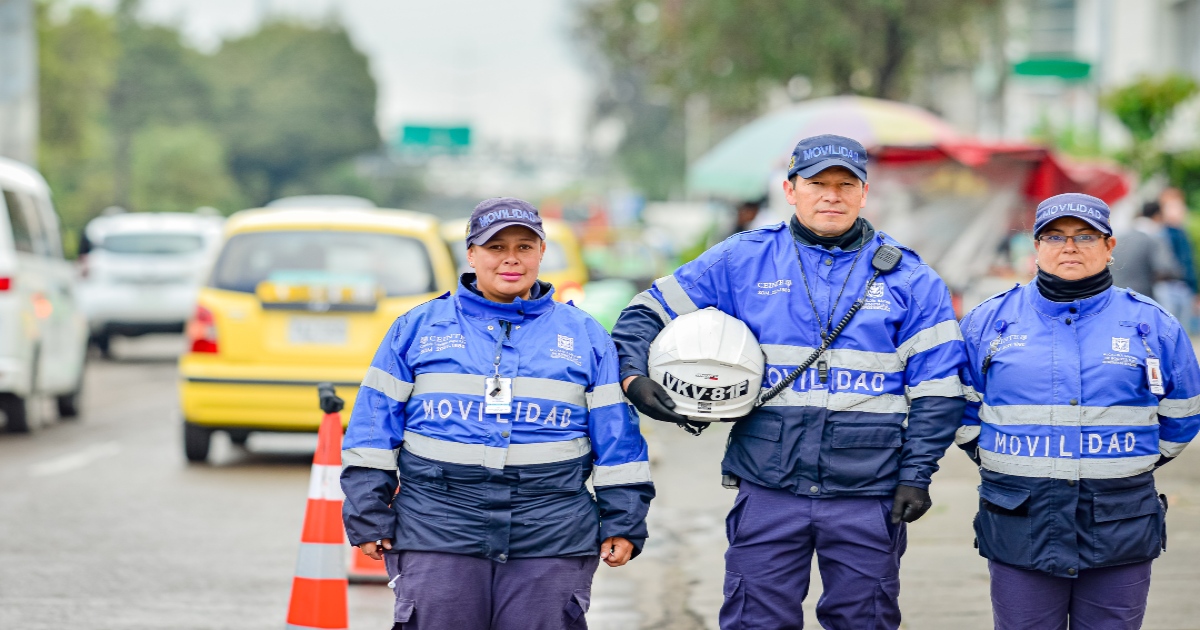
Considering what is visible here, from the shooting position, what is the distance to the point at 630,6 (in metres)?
33.6

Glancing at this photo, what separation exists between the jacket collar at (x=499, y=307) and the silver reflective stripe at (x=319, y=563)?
164 cm

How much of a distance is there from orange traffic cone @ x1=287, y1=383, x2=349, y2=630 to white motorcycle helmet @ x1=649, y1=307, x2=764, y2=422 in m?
1.45

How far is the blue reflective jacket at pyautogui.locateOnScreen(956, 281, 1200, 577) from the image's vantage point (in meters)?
4.59

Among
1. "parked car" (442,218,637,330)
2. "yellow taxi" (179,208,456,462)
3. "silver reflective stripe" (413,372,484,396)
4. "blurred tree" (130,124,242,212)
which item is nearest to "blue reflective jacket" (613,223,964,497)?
"silver reflective stripe" (413,372,484,396)

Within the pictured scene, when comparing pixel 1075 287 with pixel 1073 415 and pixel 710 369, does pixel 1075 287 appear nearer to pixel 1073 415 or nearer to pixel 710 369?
pixel 1073 415

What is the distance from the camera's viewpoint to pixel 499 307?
4.46m

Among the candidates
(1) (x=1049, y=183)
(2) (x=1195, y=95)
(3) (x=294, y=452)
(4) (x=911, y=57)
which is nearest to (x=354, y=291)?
(3) (x=294, y=452)

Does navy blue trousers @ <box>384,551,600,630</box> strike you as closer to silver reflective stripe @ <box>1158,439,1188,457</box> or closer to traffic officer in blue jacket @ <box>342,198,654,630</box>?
traffic officer in blue jacket @ <box>342,198,654,630</box>

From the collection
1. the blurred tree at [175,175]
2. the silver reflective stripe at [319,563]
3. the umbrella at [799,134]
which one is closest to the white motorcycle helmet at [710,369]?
the silver reflective stripe at [319,563]

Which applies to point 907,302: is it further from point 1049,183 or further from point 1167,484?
point 1049,183

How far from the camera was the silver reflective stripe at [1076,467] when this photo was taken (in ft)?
15.1

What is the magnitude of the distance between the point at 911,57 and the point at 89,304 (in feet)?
48.8

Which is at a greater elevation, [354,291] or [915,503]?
[354,291]

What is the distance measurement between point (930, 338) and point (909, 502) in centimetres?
47
